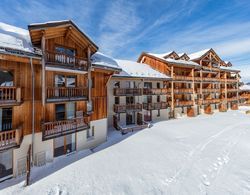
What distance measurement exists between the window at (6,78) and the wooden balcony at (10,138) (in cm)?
301

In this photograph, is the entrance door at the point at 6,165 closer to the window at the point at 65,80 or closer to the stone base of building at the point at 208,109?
the window at the point at 65,80

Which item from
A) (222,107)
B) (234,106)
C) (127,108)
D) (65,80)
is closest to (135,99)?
(127,108)

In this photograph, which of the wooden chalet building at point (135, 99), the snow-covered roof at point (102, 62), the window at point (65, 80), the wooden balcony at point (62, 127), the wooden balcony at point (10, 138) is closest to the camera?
the wooden balcony at point (10, 138)

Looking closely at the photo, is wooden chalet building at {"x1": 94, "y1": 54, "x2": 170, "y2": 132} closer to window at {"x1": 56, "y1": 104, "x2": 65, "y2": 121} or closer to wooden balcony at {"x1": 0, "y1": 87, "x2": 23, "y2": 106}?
window at {"x1": 56, "y1": 104, "x2": 65, "y2": 121}

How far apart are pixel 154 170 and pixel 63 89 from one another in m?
9.42

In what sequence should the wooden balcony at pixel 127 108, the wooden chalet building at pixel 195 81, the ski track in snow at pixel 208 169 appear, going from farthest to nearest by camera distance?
the wooden chalet building at pixel 195 81 < the wooden balcony at pixel 127 108 < the ski track in snow at pixel 208 169

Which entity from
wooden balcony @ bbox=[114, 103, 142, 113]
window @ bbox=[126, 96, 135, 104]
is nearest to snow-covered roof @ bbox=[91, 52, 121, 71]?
wooden balcony @ bbox=[114, 103, 142, 113]

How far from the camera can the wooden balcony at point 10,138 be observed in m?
9.08

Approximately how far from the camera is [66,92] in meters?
12.6

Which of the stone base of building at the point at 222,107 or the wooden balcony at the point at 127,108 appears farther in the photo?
the stone base of building at the point at 222,107

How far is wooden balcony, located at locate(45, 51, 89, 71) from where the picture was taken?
438 inches

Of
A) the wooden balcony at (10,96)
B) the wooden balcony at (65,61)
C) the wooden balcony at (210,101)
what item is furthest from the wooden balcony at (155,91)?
the wooden balcony at (10,96)

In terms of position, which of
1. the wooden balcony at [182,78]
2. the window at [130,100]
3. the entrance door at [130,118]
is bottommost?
the entrance door at [130,118]

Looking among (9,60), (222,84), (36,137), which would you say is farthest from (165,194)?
(222,84)
